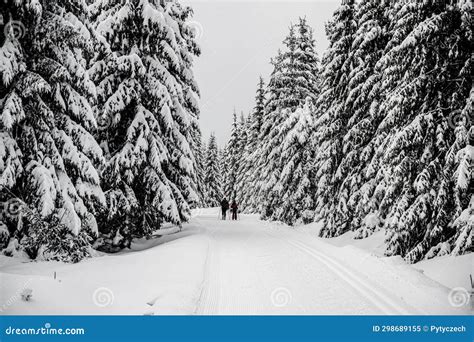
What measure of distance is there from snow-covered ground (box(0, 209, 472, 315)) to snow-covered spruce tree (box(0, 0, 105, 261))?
990 mm

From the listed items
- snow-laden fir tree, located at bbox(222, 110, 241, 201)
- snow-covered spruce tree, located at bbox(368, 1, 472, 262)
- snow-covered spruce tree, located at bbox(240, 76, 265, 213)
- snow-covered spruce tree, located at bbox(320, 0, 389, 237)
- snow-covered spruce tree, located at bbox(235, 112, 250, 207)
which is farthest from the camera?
snow-laden fir tree, located at bbox(222, 110, 241, 201)

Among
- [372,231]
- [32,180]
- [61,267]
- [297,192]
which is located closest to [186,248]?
[61,267]

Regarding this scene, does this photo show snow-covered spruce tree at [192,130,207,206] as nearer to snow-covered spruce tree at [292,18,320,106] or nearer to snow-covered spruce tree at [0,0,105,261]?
snow-covered spruce tree at [0,0,105,261]

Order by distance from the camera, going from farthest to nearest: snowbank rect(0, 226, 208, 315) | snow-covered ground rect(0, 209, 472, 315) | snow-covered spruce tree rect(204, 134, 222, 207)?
snow-covered spruce tree rect(204, 134, 222, 207)
snow-covered ground rect(0, 209, 472, 315)
snowbank rect(0, 226, 208, 315)

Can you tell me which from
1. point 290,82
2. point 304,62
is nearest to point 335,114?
point 290,82

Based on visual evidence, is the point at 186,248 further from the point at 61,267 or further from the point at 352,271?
the point at 352,271

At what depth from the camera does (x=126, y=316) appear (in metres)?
5.75

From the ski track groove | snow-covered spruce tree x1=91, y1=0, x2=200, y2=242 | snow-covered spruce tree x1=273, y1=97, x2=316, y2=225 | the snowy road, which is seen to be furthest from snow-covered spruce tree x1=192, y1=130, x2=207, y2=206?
the snowy road

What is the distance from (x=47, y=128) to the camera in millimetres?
9320

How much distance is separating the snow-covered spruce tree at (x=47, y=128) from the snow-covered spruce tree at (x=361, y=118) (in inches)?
430

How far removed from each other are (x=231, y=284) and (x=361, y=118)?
11.9 m

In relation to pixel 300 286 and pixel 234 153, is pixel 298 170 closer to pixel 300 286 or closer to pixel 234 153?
pixel 300 286

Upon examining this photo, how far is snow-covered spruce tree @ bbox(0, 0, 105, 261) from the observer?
27.7 feet

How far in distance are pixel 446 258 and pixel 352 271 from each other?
2.34 m
